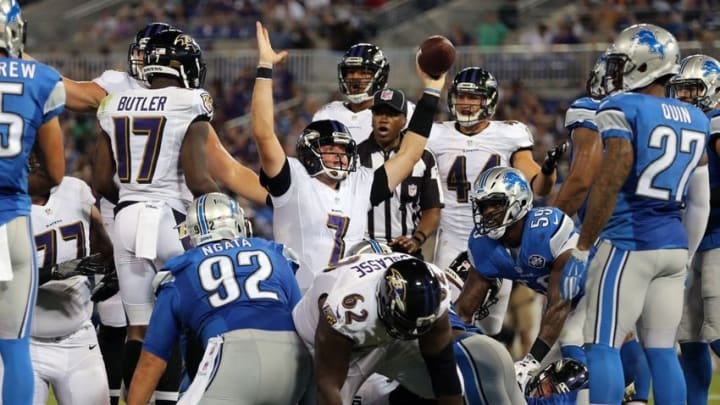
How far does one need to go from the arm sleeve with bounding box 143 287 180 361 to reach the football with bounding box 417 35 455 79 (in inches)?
88.6

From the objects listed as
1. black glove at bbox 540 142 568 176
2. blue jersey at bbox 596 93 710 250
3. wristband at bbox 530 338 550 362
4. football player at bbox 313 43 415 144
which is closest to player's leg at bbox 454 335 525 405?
wristband at bbox 530 338 550 362

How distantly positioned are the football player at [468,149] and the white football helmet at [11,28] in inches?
149

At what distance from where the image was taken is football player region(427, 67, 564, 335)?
8727mm

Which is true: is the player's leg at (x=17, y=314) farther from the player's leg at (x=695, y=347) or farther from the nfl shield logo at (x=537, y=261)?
the player's leg at (x=695, y=347)

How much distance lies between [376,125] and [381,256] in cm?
254

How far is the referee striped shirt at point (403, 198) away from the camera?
824 cm

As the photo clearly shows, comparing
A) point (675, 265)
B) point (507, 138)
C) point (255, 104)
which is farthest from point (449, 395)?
point (507, 138)

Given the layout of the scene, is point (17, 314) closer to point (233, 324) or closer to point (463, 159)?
point (233, 324)

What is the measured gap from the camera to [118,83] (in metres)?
7.21

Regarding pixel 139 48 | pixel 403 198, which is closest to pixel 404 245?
pixel 403 198

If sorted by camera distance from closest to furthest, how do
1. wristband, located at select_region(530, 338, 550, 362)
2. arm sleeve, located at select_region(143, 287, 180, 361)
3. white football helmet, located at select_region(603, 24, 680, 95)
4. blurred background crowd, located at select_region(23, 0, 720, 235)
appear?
arm sleeve, located at select_region(143, 287, 180, 361), white football helmet, located at select_region(603, 24, 680, 95), wristband, located at select_region(530, 338, 550, 362), blurred background crowd, located at select_region(23, 0, 720, 235)

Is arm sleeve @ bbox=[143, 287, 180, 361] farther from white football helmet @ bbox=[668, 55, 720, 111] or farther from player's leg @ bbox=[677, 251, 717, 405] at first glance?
white football helmet @ bbox=[668, 55, 720, 111]

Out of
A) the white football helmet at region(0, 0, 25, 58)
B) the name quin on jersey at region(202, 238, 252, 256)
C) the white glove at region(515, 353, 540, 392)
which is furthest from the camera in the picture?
the white glove at region(515, 353, 540, 392)

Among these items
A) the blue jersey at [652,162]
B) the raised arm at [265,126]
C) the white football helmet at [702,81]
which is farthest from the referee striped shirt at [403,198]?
the blue jersey at [652,162]
